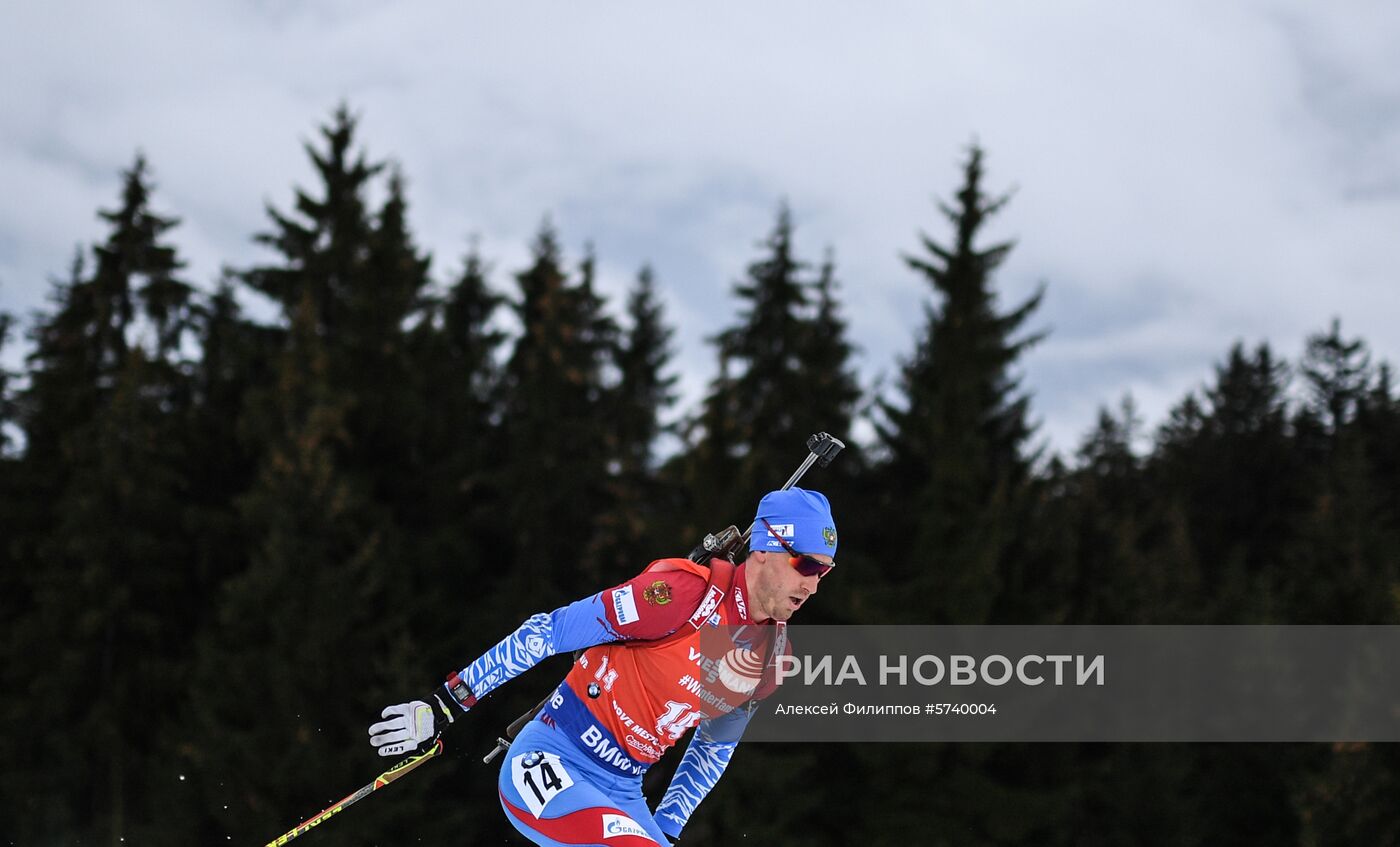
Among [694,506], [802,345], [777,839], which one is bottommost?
[777,839]

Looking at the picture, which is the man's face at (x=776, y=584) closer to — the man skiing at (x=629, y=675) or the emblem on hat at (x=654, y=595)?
the man skiing at (x=629, y=675)

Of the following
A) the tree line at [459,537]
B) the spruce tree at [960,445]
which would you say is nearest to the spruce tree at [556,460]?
the tree line at [459,537]

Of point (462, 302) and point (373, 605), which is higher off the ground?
point (462, 302)

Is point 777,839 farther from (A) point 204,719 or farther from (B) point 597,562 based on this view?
(A) point 204,719

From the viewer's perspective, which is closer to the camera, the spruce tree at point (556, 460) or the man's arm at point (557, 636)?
the man's arm at point (557, 636)

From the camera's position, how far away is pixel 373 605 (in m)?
28.1

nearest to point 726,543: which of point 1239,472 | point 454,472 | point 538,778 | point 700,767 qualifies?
point 700,767

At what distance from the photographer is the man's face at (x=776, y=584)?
4.98 meters

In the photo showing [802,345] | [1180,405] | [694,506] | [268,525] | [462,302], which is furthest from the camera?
[1180,405]

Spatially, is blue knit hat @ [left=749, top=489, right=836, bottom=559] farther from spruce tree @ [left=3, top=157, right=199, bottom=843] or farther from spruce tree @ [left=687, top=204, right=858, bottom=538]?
spruce tree @ [left=3, top=157, right=199, bottom=843]

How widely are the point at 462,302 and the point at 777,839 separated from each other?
21.2 m

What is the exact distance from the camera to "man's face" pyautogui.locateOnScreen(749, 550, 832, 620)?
4.98 m

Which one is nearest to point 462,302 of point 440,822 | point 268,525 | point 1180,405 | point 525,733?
point 268,525

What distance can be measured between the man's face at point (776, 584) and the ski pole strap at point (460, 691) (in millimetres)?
1218
